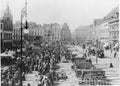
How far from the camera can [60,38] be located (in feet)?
425

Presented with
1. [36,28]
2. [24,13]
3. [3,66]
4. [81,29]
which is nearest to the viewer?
[24,13]

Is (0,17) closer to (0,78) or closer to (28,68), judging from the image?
(28,68)

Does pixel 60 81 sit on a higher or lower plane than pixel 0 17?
lower

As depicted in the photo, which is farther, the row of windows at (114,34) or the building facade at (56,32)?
the building facade at (56,32)

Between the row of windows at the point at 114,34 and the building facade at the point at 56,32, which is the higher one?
the building facade at the point at 56,32

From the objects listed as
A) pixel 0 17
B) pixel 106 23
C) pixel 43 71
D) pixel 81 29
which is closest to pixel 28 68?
pixel 43 71

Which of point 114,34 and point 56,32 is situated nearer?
point 114,34

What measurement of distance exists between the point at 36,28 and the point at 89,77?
106246 millimetres

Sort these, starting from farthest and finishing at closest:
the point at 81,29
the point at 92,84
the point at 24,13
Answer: the point at 81,29, the point at 92,84, the point at 24,13

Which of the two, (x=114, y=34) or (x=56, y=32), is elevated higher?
(x=56, y=32)

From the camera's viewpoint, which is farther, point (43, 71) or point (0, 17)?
point (0, 17)

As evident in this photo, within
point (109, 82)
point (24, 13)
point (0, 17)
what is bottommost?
point (109, 82)

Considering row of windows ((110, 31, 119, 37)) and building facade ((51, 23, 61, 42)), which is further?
building facade ((51, 23, 61, 42))

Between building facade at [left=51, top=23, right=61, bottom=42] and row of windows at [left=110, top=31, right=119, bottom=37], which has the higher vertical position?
building facade at [left=51, top=23, right=61, bottom=42]
